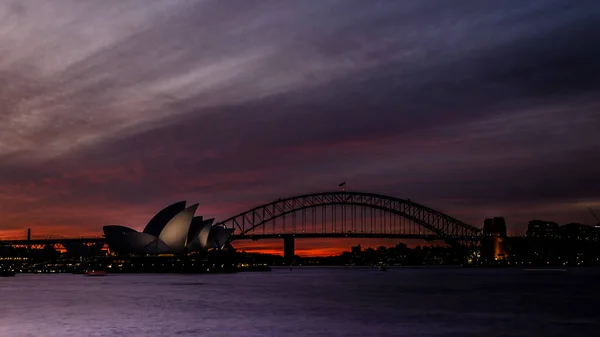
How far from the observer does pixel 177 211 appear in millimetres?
152500

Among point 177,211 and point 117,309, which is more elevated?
point 177,211

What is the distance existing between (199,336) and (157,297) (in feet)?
109

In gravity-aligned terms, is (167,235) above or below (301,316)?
above

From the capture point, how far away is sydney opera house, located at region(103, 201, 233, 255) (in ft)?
499

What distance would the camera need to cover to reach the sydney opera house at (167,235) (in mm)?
152000

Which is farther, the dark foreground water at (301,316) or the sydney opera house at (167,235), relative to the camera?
the sydney opera house at (167,235)

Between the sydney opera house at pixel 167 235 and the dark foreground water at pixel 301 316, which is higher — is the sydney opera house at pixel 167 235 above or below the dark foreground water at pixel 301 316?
above

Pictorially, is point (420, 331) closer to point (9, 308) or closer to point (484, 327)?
point (484, 327)

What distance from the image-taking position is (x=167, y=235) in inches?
6147

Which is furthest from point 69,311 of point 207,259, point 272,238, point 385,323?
point 272,238

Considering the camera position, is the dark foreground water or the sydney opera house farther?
the sydney opera house

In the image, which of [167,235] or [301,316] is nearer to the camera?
[301,316]

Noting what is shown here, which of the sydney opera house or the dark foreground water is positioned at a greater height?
the sydney opera house

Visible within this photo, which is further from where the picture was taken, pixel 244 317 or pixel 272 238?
pixel 272 238
